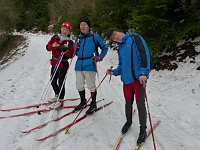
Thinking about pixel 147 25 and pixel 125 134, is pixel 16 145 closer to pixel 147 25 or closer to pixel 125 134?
pixel 125 134

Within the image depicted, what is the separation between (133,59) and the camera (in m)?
3.79

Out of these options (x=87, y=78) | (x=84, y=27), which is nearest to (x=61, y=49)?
(x=84, y=27)

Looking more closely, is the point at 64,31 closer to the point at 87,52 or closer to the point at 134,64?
the point at 87,52

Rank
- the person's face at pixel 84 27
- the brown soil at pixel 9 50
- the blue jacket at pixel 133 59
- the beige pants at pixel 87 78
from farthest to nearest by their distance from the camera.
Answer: the brown soil at pixel 9 50 < the beige pants at pixel 87 78 < the person's face at pixel 84 27 < the blue jacket at pixel 133 59

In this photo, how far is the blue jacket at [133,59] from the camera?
12.0ft

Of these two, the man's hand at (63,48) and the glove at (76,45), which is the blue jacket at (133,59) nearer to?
the glove at (76,45)

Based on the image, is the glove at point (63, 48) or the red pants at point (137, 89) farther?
the glove at point (63, 48)

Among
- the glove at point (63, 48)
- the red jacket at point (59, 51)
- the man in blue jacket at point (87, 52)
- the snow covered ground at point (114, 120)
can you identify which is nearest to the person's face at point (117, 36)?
the man in blue jacket at point (87, 52)

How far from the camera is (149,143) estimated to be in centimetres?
416

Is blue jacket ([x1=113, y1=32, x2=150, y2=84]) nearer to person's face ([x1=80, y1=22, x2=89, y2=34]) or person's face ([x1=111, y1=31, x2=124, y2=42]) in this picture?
person's face ([x1=111, y1=31, x2=124, y2=42])

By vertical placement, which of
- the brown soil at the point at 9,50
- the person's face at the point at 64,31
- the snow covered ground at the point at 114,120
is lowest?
the snow covered ground at the point at 114,120

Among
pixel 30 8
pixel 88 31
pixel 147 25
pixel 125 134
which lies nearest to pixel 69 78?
pixel 147 25

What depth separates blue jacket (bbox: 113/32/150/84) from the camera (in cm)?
365

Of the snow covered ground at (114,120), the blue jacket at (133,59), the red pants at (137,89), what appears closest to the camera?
the blue jacket at (133,59)
